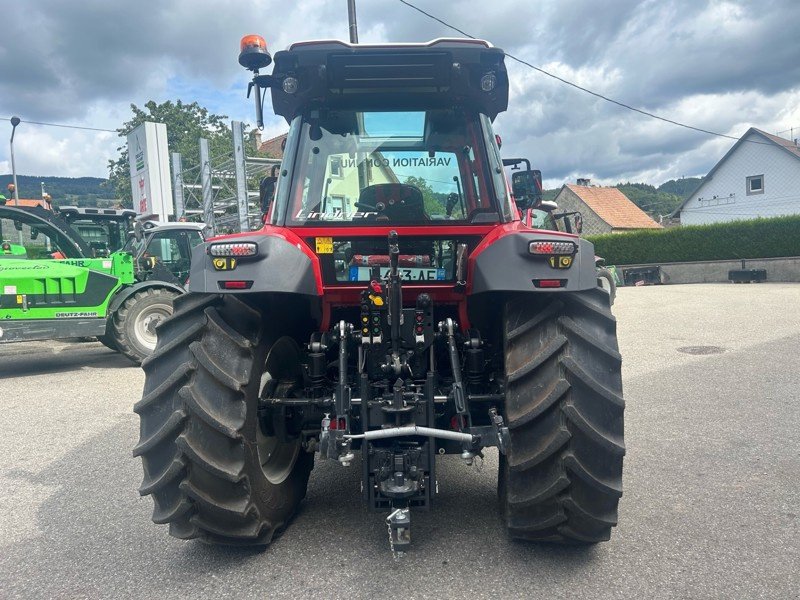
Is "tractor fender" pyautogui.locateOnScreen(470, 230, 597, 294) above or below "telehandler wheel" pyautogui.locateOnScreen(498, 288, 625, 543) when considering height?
above

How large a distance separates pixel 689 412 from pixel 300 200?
167 inches

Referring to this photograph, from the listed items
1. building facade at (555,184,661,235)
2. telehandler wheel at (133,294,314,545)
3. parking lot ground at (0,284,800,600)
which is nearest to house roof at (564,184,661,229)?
building facade at (555,184,661,235)

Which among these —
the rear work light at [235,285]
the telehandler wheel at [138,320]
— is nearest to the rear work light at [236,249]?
the rear work light at [235,285]

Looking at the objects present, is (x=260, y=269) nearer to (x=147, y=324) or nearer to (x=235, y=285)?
(x=235, y=285)

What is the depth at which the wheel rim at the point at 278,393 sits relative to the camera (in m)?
3.10

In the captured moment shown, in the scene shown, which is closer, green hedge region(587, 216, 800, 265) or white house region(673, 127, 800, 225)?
green hedge region(587, 216, 800, 265)

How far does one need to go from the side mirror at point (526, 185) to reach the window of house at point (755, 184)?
36382mm

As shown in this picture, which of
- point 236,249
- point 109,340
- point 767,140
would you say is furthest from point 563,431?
point 767,140

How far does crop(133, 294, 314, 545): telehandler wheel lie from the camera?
2645 millimetres

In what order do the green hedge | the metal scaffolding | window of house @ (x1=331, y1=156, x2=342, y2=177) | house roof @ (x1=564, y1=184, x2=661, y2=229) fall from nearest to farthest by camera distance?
window of house @ (x1=331, y1=156, x2=342, y2=177) → the metal scaffolding → the green hedge → house roof @ (x1=564, y1=184, x2=661, y2=229)

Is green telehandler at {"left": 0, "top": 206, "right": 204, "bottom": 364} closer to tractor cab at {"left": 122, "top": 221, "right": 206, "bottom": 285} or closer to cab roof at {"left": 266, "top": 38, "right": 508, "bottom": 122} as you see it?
tractor cab at {"left": 122, "top": 221, "right": 206, "bottom": 285}

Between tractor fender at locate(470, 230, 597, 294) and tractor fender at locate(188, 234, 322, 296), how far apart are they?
33.1 inches

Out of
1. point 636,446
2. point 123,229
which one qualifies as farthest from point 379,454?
point 123,229

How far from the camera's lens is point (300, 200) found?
10.7 ft
